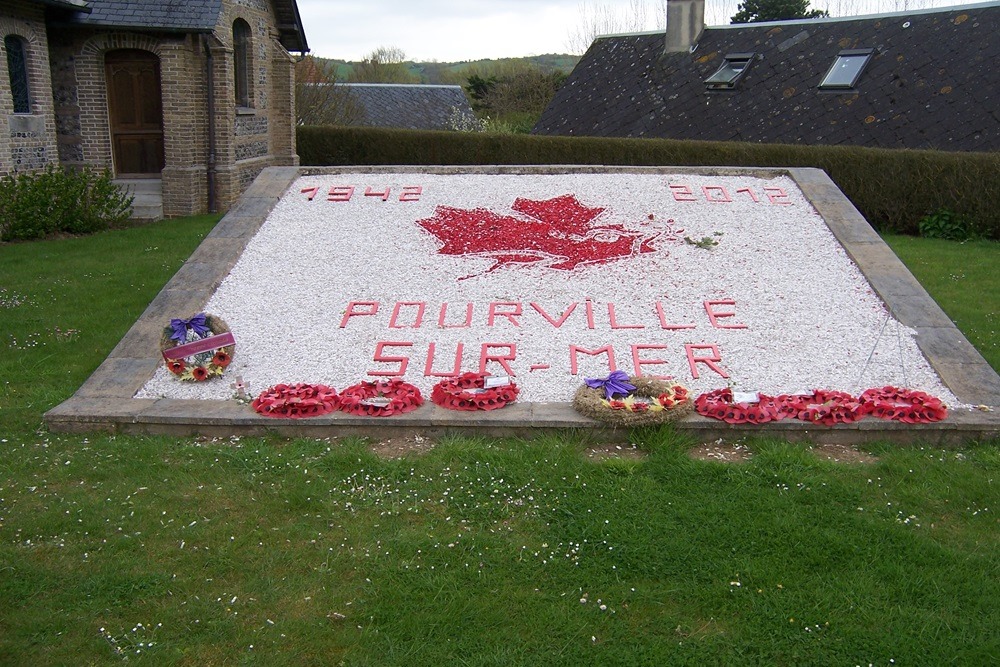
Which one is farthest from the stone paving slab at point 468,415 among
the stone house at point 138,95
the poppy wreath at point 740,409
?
the stone house at point 138,95

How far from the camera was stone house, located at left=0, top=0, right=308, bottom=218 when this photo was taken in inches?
575

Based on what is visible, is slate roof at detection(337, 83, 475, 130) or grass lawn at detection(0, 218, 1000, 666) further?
slate roof at detection(337, 83, 475, 130)

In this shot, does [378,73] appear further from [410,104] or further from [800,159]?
[800,159]

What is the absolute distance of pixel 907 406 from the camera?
552 cm

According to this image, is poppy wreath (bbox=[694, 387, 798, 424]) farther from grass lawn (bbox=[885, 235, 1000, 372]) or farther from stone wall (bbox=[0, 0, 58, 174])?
stone wall (bbox=[0, 0, 58, 174])

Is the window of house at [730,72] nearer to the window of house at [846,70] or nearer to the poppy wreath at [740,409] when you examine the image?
the window of house at [846,70]

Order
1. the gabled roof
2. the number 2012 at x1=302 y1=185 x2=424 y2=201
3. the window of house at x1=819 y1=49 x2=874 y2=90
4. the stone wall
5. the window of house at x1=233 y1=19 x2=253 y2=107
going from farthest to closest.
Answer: the window of house at x1=233 y1=19 x2=253 y2=107 < the window of house at x1=819 y1=49 x2=874 y2=90 < the gabled roof < the stone wall < the number 2012 at x1=302 y1=185 x2=424 y2=201

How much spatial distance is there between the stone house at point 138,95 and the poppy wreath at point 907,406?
45.2 ft

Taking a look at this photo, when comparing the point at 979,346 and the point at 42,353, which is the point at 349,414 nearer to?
the point at 42,353

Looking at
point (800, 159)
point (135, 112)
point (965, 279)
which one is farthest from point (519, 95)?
point (965, 279)

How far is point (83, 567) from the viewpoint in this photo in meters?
4.10

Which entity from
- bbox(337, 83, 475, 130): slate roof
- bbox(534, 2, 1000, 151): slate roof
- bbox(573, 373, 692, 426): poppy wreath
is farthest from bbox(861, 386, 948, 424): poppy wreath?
bbox(337, 83, 475, 130): slate roof

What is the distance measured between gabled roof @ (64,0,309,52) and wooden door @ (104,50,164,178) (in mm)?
1027

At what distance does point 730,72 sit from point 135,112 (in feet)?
41.7
